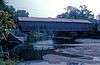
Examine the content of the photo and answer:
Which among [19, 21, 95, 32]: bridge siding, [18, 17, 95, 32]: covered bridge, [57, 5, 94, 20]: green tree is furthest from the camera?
[57, 5, 94, 20]: green tree

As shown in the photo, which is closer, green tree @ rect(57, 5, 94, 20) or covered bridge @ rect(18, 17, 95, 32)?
covered bridge @ rect(18, 17, 95, 32)

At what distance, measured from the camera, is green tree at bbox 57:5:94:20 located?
17117 mm

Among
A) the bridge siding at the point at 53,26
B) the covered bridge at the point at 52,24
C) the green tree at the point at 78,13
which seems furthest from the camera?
the green tree at the point at 78,13

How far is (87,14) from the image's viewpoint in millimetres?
19031

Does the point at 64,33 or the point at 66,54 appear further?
the point at 64,33

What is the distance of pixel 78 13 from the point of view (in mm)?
18750

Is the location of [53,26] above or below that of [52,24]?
below

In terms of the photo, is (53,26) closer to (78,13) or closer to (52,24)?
(52,24)

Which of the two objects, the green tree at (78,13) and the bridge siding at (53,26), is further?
the green tree at (78,13)

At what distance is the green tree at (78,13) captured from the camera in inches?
674

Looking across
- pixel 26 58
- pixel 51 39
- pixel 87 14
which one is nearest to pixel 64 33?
pixel 51 39

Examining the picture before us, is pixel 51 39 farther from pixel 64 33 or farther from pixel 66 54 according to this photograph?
pixel 66 54

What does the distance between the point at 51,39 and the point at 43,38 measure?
896 millimetres

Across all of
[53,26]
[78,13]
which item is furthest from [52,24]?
[78,13]
